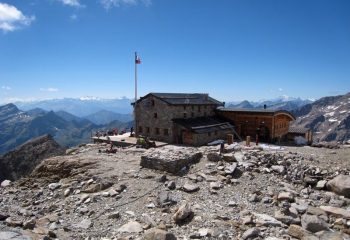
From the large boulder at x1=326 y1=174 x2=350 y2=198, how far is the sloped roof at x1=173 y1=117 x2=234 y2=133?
18.6m

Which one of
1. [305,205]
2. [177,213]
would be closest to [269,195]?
[305,205]

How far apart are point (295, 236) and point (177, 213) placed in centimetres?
601

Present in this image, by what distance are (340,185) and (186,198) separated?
10.1 m

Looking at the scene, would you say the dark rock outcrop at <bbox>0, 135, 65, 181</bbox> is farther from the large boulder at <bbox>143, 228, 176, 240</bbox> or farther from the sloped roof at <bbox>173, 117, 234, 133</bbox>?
the large boulder at <bbox>143, 228, 176, 240</bbox>

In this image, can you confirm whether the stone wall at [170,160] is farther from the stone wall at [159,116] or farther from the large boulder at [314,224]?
the stone wall at [159,116]

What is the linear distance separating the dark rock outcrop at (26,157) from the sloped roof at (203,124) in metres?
22.6

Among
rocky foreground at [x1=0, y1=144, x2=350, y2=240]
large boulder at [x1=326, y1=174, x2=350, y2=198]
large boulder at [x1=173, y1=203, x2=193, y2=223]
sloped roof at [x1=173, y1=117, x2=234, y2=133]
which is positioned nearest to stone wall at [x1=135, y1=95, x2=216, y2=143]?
sloped roof at [x1=173, y1=117, x2=234, y2=133]

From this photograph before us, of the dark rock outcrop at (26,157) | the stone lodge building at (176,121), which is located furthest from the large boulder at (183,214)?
the dark rock outcrop at (26,157)

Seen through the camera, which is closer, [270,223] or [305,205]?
[270,223]

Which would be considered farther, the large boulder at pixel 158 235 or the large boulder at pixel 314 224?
the large boulder at pixel 314 224

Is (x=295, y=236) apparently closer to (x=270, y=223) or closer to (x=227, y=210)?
(x=270, y=223)

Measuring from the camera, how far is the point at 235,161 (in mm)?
26719

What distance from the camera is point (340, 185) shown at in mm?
21625

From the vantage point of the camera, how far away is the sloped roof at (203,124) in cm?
3988
